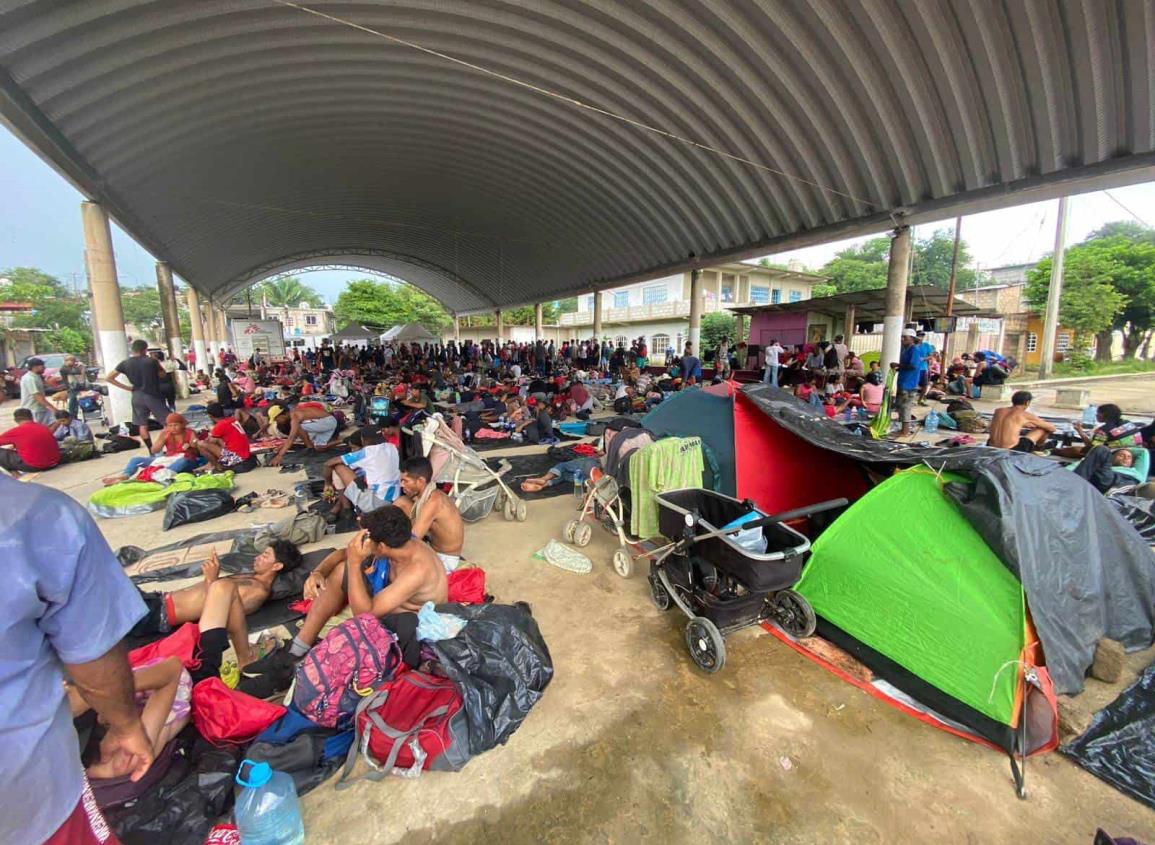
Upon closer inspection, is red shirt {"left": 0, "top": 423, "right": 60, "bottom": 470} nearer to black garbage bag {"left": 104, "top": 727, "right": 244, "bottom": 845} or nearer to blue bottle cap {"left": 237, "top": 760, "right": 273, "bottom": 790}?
black garbage bag {"left": 104, "top": 727, "right": 244, "bottom": 845}

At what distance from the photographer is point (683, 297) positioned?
31.8 metres

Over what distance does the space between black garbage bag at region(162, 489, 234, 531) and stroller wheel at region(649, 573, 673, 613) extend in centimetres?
504

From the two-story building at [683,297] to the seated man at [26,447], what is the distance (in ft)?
78.9

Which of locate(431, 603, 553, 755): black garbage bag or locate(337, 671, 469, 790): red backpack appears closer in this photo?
locate(337, 671, 469, 790): red backpack

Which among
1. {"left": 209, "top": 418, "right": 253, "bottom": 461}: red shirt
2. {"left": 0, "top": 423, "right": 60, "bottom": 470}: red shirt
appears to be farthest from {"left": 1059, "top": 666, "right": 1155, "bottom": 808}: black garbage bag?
{"left": 0, "top": 423, "right": 60, "bottom": 470}: red shirt

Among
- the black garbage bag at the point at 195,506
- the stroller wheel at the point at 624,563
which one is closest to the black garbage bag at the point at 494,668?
the stroller wheel at the point at 624,563

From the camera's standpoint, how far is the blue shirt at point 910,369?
10.3 m

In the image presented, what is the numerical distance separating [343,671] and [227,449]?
6324 mm

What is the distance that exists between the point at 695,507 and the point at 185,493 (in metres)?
5.67

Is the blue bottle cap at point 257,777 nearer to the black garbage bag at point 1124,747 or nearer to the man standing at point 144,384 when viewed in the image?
the black garbage bag at point 1124,747

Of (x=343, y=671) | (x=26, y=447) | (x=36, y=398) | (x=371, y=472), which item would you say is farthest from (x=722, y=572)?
(x=36, y=398)

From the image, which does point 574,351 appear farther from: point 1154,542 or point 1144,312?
point 1144,312

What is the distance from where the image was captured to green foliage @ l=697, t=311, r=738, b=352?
2931 cm

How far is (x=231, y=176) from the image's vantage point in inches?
515
